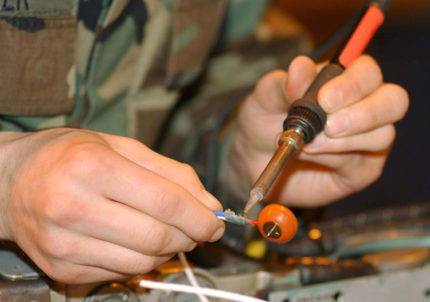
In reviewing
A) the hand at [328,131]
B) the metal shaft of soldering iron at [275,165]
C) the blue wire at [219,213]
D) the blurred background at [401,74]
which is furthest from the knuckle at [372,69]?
the blurred background at [401,74]

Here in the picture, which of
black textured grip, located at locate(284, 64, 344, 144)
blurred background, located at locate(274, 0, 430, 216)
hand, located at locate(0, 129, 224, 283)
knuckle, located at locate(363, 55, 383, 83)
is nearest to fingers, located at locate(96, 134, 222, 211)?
hand, located at locate(0, 129, 224, 283)

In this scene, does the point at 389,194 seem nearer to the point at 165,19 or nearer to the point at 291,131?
the point at 165,19

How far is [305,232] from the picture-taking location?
630mm

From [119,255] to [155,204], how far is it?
0.16ft

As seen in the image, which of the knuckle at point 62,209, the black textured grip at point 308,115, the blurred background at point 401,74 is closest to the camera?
the knuckle at point 62,209

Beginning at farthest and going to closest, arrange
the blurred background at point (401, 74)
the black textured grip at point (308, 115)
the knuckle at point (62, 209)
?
the blurred background at point (401, 74)
the black textured grip at point (308, 115)
the knuckle at point (62, 209)

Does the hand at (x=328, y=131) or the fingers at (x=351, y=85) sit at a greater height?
the fingers at (x=351, y=85)

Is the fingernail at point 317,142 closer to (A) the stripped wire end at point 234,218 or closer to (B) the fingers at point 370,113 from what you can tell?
(B) the fingers at point 370,113

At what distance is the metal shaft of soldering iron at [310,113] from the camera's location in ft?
1.35

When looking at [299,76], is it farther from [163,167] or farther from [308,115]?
[163,167]

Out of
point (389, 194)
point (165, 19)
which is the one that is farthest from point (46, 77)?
point (389, 194)

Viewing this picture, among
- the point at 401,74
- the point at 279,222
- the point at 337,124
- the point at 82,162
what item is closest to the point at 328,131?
the point at 337,124

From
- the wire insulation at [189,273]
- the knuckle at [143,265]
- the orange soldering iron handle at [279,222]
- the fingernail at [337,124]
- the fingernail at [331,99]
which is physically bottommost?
the wire insulation at [189,273]

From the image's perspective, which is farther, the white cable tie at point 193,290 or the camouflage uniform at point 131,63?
the camouflage uniform at point 131,63
